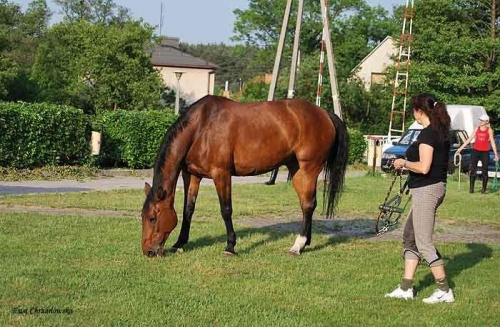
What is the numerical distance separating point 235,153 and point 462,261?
318 cm

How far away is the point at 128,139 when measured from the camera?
862 inches

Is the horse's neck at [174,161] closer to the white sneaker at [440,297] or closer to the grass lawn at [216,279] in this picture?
the grass lawn at [216,279]

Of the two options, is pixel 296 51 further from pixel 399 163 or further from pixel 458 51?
pixel 458 51

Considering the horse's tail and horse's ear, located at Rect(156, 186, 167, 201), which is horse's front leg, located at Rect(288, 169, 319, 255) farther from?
horse's ear, located at Rect(156, 186, 167, 201)

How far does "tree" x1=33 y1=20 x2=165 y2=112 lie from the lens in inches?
1405

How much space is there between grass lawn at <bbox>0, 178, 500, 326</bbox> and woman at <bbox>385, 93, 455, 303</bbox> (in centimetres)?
26

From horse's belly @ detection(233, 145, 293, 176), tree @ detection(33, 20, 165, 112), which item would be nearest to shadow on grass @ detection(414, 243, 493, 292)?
horse's belly @ detection(233, 145, 293, 176)

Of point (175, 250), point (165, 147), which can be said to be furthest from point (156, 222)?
point (165, 147)

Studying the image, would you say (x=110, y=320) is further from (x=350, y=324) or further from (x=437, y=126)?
(x=437, y=126)

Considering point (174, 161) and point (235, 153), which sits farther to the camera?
point (235, 153)

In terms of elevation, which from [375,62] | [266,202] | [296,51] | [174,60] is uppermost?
[375,62]

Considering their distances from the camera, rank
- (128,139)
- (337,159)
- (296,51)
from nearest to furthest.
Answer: (337,159)
(128,139)
(296,51)

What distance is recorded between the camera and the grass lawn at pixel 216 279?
5527 millimetres

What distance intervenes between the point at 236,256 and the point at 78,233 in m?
2.34
